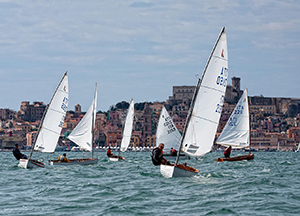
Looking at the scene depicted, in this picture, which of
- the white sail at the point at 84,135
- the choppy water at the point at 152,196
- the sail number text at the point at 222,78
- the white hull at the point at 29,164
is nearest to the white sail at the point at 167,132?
the white sail at the point at 84,135

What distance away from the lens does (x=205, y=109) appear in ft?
77.6

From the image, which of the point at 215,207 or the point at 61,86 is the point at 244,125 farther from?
the point at 215,207

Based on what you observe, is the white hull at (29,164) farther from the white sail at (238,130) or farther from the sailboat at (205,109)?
the white sail at (238,130)

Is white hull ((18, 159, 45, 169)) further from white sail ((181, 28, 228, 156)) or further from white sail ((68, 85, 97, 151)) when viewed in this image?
white sail ((181, 28, 228, 156))

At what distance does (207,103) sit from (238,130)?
2319 cm

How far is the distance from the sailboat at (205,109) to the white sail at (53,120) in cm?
1363

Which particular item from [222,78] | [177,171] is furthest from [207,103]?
[177,171]

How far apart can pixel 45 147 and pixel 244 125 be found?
60.0 ft

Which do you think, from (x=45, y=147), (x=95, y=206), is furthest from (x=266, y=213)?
(x=45, y=147)

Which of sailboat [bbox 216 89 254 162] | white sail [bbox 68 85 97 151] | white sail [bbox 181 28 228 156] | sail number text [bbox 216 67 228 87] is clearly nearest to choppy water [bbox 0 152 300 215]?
white sail [bbox 181 28 228 156]

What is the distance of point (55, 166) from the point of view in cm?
3684

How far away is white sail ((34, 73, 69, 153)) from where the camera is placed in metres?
35.5

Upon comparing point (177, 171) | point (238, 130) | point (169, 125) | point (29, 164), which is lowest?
point (29, 164)

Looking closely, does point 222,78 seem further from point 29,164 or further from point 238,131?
point 238,131
